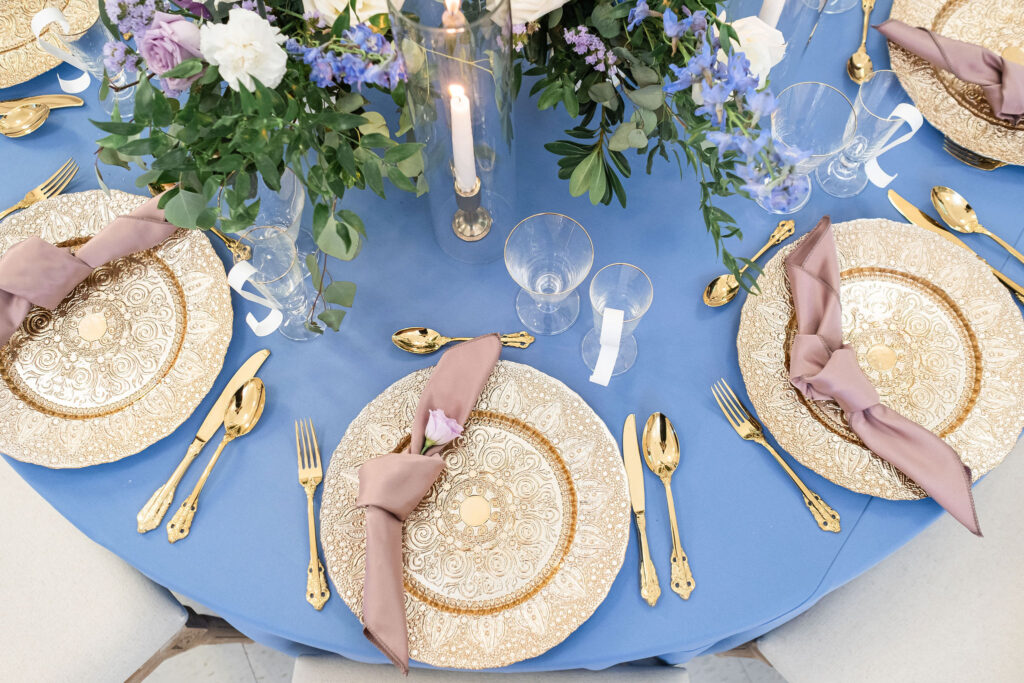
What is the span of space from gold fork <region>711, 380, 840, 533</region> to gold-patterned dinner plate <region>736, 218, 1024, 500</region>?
20 millimetres

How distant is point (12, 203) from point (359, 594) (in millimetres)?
812

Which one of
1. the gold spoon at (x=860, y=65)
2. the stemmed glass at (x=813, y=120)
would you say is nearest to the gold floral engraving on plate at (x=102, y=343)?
the stemmed glass at (x=813, y=120)

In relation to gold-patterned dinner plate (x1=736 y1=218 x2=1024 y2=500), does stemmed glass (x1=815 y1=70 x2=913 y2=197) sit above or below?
above

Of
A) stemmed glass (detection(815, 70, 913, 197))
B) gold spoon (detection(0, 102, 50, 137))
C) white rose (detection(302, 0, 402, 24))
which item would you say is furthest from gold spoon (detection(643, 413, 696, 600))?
gold spoon (detection(0, 102, 50, 137))

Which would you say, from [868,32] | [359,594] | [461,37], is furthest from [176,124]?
[868,32]

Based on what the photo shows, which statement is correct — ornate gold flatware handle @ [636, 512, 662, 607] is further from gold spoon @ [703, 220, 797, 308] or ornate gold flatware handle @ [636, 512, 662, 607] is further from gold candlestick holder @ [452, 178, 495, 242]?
gold candlestick holder @ [452, 178, 495, 242]

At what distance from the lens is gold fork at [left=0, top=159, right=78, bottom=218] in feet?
3.36

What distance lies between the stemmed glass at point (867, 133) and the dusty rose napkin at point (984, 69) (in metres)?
0.07

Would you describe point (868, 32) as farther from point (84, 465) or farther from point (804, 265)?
point (84, 465)

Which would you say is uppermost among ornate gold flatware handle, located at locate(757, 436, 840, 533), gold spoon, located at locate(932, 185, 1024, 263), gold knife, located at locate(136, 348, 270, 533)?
gold spoon, located at locate(932, 185, 1024, 263)

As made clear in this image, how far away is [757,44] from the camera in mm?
711

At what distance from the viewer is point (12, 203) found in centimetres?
104

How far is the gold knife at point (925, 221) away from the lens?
952 mm

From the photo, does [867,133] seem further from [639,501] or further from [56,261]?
[56,261]
